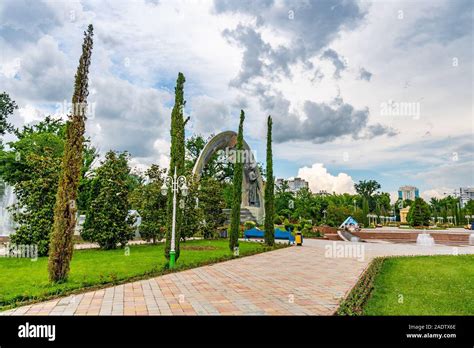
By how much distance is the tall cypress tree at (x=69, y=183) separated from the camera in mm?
8367

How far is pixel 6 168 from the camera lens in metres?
23.8

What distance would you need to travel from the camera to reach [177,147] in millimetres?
12367

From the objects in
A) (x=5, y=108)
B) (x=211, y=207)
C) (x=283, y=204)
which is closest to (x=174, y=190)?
(x=211, y=207)

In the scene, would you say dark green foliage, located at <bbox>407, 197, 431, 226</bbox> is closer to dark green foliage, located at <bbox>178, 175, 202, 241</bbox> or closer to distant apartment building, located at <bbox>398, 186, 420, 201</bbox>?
dark green foliage, located at <bbox>178, 175, 202, 241</bbox>

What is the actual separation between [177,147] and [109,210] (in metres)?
7.36

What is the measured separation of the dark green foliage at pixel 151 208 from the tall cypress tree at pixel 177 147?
8282 millimetres

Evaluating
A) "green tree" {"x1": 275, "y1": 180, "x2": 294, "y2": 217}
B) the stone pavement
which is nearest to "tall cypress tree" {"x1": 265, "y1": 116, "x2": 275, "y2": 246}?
the stone pavement

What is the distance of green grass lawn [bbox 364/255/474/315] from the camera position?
607cm

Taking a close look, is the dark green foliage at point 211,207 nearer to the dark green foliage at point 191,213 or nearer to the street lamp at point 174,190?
the dark green foliage at point 191,213

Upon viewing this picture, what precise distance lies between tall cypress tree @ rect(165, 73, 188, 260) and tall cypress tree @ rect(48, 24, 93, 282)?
12.6 feet
